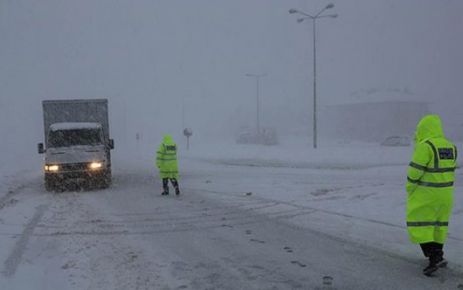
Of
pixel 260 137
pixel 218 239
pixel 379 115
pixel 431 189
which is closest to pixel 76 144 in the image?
pixel 218 239

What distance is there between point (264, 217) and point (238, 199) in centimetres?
276

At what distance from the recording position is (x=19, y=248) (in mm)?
7605

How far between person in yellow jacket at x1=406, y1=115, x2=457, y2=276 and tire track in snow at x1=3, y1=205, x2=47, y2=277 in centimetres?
512

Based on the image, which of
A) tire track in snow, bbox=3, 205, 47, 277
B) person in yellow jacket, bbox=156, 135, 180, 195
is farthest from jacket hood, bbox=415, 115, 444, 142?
person in yellow jacket, bbox=156, 135, 180, 195

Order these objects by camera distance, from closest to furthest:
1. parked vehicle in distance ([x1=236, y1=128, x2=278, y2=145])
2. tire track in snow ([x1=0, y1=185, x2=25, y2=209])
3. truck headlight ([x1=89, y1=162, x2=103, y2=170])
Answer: tire track in snow ([x1=0, y1=185, x2=25, y2=209]), truck headlight ([x1=89, y1=162, x2=103, y2=170]), parked vehicle in distance ([x1=236, y1=128, x2=278, y2=145])

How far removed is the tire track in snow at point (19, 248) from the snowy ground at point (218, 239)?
0.02 meters

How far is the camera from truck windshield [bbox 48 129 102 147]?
15938 millimetres

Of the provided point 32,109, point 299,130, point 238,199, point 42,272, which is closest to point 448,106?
point 299,130

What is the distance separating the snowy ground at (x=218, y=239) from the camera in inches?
233

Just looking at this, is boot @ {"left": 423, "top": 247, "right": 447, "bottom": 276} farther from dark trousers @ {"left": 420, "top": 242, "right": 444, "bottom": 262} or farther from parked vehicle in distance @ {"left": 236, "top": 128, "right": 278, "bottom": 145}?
parked vehicle in distance @ {"left": 236, "top": 128, "right": 278, "bottom": 145}

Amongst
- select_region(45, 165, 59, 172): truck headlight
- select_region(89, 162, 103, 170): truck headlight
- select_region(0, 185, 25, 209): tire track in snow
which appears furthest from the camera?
select_region(89, 162, 103, 170): truck headlight

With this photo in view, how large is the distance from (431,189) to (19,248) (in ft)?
19.8

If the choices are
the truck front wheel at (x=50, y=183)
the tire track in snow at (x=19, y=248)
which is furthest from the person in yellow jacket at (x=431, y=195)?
the truck front wheel at (x=50, y=183)

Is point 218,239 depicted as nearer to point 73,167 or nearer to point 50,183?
point 73,167
